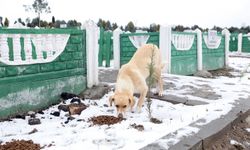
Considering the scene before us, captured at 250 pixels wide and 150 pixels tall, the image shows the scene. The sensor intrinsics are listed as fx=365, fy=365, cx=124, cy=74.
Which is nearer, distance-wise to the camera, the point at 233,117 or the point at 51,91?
the point at 233,117

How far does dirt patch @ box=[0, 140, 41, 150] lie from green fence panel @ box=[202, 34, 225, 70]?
10.4m

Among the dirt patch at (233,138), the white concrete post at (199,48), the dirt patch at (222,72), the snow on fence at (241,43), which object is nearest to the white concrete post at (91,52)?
the dirt patch at (233,138)

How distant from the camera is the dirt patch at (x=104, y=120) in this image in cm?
471

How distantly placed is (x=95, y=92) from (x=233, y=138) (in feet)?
9.54

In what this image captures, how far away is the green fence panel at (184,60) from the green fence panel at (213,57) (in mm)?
884

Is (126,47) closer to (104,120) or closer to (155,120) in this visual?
(155,120)

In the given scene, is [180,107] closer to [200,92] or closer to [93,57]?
[200,92]

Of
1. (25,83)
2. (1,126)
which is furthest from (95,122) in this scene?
(25,83)

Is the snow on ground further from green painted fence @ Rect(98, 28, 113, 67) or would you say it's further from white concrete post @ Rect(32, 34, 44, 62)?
green painted fence @ Rect(98, 28, 113, 67)

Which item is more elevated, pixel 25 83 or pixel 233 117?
pixel 25 83

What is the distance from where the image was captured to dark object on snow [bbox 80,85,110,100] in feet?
22.1

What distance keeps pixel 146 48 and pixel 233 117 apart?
Answer: 2211 millimetres

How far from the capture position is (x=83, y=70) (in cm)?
726

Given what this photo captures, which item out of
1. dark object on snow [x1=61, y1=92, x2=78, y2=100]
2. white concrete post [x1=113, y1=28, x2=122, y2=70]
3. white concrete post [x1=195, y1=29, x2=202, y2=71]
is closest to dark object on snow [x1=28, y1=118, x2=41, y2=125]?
dark object on snow [x1=61, y1=92, x2=78, y2=100]
